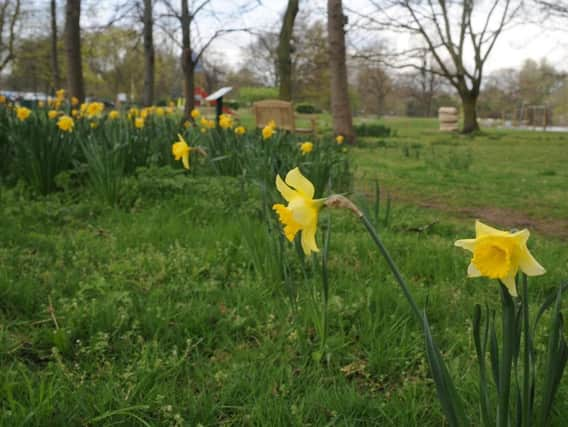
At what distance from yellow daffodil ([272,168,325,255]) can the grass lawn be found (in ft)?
1.49

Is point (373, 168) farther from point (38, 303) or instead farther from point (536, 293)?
point (38, 303)

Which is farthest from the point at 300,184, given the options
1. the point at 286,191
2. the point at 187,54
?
the point at 187,54

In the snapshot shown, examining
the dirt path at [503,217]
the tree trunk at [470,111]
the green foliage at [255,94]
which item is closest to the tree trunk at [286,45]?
the tree trunk at [470,111]

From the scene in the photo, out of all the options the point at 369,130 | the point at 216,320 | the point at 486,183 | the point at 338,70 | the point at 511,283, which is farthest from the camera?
the point at 369,130

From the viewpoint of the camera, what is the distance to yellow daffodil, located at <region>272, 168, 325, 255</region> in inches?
35.8

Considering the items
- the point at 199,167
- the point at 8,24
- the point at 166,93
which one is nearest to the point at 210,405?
the point at 199,167

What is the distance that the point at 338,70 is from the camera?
987 centimetres

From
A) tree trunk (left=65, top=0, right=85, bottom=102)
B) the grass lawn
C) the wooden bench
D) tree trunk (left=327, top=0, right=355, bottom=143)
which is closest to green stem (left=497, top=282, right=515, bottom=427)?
the grass lawn

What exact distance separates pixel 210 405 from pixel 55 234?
A: 81.8 inches

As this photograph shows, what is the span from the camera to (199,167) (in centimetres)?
476

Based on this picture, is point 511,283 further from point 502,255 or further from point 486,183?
point 486,183

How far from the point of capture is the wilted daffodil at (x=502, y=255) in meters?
0.70

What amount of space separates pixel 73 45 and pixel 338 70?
488 cm

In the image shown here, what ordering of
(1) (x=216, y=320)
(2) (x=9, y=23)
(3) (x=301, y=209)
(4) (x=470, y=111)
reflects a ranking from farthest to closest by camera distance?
(2) (x=9, y=23) → (4) (x=470, y=111) → (1) (x=216, y=320) → (3) (x=301, y=209)
